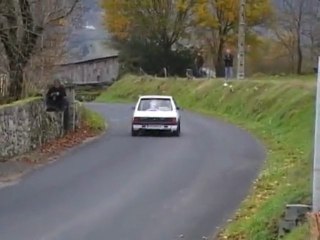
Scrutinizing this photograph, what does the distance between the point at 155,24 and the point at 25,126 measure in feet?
154

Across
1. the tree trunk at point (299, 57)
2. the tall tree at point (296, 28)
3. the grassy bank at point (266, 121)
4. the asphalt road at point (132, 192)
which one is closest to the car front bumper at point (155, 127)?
the grassy bank at point (266, 121)

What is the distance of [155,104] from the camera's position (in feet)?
112

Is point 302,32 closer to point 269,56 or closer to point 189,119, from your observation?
point 269,56

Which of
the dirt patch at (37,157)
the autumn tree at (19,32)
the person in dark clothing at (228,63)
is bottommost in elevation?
the dirt patch at (37,157)

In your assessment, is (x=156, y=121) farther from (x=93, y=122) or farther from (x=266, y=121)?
(x=266, y=121)

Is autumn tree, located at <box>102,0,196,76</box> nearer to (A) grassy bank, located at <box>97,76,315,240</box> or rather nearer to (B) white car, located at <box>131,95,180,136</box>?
(A) grassy bank, located at <box>97,76,315,240</box>

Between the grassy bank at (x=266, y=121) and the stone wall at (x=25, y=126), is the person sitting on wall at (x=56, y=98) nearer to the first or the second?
the stone wall at (x=25, y=126)

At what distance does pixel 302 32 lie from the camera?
69.1m

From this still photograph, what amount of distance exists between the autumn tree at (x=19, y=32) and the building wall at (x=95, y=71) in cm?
5214

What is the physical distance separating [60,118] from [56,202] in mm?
13711

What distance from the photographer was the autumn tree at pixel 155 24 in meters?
70.3

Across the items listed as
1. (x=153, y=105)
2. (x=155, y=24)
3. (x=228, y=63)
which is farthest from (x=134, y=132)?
(x=155, y=24)

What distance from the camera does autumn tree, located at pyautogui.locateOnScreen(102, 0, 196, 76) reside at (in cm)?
7031

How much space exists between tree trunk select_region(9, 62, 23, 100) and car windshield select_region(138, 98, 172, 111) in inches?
193
